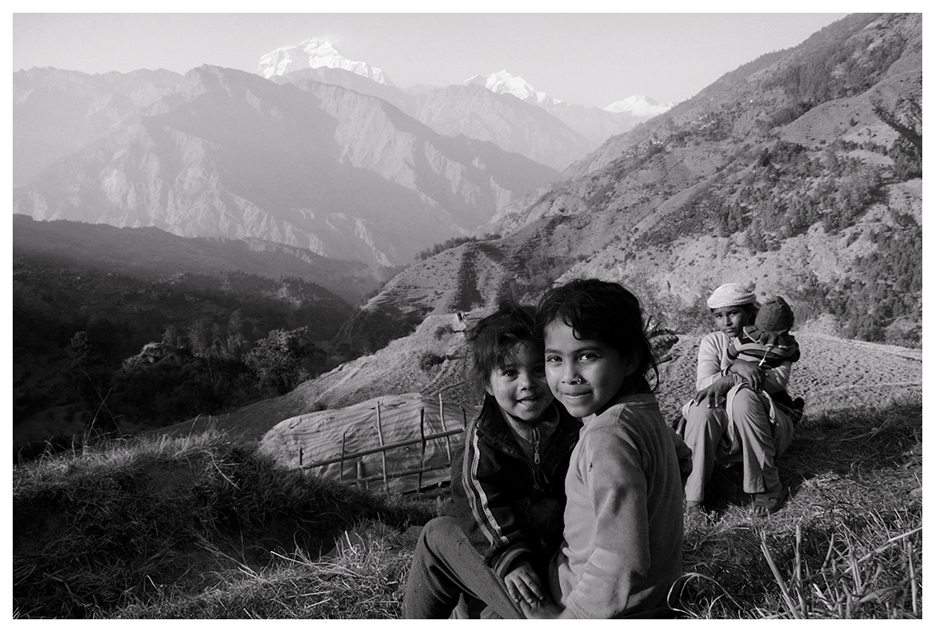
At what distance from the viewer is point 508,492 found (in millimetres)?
1505

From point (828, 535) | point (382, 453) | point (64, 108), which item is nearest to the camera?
point (828, 535)

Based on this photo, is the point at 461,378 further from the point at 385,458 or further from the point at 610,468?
the point at 610,468

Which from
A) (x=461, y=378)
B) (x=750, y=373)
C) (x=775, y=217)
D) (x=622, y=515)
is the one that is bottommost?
(x=461, y=378)

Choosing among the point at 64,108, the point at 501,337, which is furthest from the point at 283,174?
the point at 501,337

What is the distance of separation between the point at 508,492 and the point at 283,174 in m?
69.5

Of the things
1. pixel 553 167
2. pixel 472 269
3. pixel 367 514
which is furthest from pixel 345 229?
pixel 367 514

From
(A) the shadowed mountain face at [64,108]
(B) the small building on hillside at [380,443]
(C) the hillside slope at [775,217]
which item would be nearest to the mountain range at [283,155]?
(A) the shadowed mountain face at [64,108]

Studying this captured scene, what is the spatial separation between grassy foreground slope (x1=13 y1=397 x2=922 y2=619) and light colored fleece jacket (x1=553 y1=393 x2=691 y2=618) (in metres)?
0.27

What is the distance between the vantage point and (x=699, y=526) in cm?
266

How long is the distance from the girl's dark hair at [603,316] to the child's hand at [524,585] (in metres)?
0.49

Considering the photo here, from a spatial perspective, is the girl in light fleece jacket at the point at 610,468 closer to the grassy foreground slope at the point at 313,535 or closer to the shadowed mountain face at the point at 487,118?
the grassy foreground slope at the point at 313,535

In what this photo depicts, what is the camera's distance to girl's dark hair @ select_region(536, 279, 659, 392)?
1289mm

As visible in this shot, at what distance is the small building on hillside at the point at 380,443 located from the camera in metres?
4.76

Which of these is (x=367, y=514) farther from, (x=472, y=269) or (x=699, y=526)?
(x=472, y=269)
